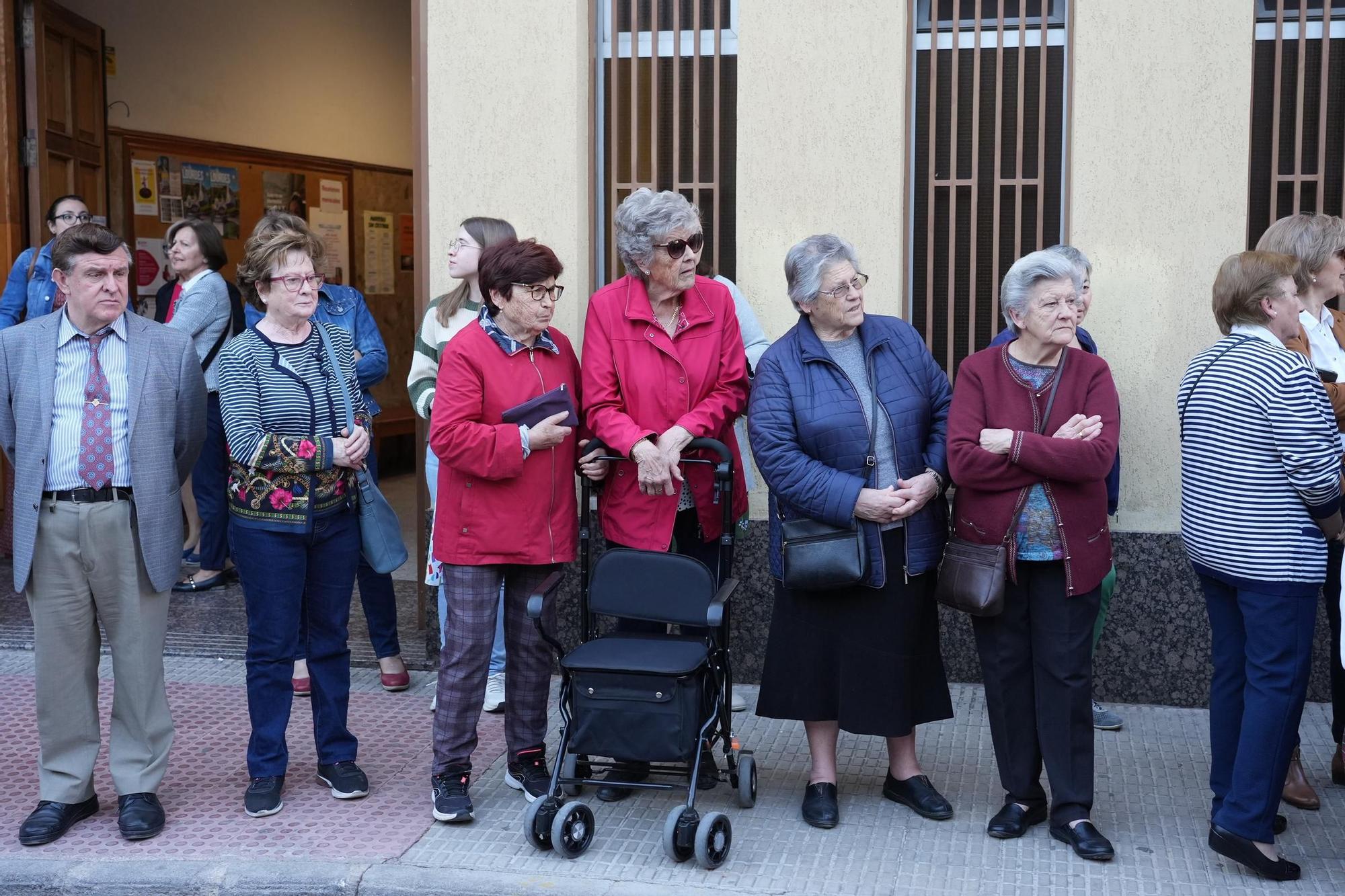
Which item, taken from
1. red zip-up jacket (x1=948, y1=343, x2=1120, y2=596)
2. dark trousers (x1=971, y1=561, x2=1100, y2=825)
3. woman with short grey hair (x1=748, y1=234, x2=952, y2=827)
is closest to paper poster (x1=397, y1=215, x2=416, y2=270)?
woman with short grey hair (x1=748, y1=234, x2=952, y2=827)

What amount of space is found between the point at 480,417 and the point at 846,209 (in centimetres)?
217

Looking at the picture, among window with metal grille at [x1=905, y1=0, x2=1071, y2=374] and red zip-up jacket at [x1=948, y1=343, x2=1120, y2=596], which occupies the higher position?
window with metal grille at [x1=905, y1=0, x2=1071, y2=374]

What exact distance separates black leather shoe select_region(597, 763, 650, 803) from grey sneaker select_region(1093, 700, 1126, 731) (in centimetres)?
191

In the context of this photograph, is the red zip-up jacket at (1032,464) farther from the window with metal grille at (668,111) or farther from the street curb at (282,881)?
the window with metal grille at (668,111)

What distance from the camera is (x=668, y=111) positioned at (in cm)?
646

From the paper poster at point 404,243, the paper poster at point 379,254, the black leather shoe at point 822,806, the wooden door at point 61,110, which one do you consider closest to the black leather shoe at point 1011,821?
the black leather shoe at point 822,806

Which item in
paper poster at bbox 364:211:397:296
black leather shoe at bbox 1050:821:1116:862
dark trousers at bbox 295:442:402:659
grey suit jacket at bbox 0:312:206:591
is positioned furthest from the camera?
paper poster at bbox 364:211:397:296

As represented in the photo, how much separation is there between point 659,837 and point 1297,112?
3.86 m

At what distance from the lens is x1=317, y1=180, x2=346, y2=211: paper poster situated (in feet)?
39.4

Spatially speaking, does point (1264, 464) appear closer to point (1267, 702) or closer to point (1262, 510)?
point (1262, 510)

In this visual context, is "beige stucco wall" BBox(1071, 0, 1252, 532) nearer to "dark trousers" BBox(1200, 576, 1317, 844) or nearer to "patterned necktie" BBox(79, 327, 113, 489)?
"dark trousers" BBox(1200, 576, 1317, 844)

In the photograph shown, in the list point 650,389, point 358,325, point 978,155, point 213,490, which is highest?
point 978,155

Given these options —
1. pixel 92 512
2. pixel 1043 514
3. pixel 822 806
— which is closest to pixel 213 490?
pixel 92 512

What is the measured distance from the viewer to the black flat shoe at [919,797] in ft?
15.5
